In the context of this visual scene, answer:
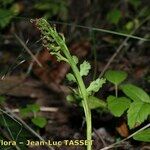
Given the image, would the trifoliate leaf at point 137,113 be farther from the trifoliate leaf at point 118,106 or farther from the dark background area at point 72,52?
the dark background area at point 72,52

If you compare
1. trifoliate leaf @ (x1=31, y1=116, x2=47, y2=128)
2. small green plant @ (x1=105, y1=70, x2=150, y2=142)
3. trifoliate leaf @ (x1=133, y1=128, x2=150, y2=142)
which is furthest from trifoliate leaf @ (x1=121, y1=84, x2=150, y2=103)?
trifoliate leaf @ (x1=31, y1=116, x2=47, y2=128)

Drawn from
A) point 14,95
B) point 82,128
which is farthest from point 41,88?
point 82,128

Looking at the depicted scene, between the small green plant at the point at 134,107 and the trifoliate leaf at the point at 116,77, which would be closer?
the small green plant at the point at 134,107

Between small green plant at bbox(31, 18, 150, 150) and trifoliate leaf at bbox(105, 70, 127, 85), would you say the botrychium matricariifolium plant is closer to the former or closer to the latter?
small green plant at bbox(31, 18, 150, 150)

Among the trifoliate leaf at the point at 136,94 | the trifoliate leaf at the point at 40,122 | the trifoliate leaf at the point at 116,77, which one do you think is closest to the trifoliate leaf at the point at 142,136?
the trifoliate leaf at the point at 136,94

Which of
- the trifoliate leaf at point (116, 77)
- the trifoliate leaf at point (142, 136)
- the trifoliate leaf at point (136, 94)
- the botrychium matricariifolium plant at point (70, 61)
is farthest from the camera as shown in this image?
the trifoliate leaf at point (116, 77)
